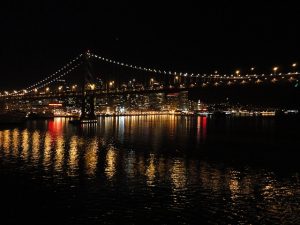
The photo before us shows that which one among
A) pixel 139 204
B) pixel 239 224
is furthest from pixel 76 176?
pixel 239 224

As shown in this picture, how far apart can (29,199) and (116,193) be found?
2.83 metres

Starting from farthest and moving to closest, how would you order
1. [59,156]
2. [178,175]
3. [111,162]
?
[59,156] < [111,162] < [178,175]

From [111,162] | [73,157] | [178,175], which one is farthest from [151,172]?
[73,157]

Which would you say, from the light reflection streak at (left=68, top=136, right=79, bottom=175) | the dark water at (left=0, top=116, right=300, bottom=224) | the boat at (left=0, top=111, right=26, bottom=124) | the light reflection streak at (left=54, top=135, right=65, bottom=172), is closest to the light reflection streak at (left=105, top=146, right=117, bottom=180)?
the dark water at (left=0, top=116, right=300, bottom=224)

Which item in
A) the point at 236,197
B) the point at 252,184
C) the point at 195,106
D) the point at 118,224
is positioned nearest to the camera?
the point at 118,224

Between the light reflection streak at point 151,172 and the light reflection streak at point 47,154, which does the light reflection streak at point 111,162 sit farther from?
the light reflection streak at point 47,154

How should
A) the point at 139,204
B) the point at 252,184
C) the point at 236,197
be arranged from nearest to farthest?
the point at 139,204
the point at 236,197
the point at 252,184

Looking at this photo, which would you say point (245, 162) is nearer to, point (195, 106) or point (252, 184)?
point (252, 184)

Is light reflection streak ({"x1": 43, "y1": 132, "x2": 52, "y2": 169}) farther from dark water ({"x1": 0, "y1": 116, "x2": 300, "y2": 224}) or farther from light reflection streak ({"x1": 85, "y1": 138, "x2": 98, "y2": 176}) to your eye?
light reflection streak ({"x1": 85, "y1": 138, "x2": 98, "y2": 176})

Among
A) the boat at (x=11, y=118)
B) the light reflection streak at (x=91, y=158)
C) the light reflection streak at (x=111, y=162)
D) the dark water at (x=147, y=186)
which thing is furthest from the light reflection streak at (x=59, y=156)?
the boat at (x=11, y=118)

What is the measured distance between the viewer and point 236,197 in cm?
1431

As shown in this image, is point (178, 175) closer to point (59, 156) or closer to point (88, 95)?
point (59, 156)

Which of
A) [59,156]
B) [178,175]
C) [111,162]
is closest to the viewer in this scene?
[178,175]

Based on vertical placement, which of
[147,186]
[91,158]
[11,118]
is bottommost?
[147,186]
